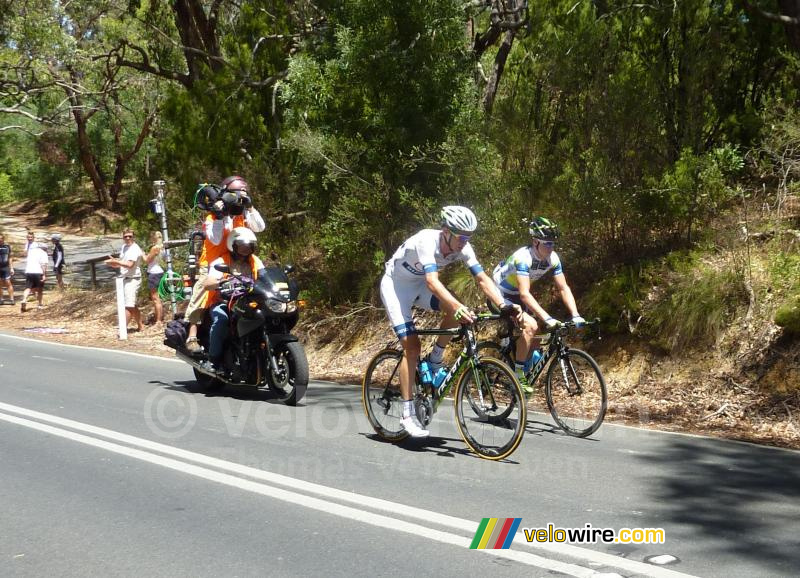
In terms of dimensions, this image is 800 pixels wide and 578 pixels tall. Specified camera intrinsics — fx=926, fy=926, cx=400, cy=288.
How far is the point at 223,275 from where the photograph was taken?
10211 mm

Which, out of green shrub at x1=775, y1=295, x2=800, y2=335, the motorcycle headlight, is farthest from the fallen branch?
the motorcycle headlight

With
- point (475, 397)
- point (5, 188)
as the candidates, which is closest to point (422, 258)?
point (475, 397)

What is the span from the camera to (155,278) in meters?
18.2

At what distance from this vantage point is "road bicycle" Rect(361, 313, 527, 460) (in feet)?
23.2

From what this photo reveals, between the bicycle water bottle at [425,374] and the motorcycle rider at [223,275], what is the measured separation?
298 centimetres

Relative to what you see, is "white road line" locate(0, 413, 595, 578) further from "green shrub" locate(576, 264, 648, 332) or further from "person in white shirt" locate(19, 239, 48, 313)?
"person in white shirt" locate(19, 239, 48, 313)

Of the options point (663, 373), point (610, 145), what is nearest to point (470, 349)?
point (663, 373)

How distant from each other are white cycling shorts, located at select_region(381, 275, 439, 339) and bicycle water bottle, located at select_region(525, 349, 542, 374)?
1273mm

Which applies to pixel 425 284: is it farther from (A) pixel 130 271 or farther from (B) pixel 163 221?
(A) pixel 130 271

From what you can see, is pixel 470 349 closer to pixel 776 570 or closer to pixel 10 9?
pixel 776 570

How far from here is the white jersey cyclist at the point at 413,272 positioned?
24.0ft

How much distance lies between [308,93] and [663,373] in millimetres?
7317

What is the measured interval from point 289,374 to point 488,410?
3047mm

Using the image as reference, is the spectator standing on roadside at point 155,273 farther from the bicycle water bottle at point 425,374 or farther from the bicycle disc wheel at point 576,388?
the bicycle water bottle at point 425,374
